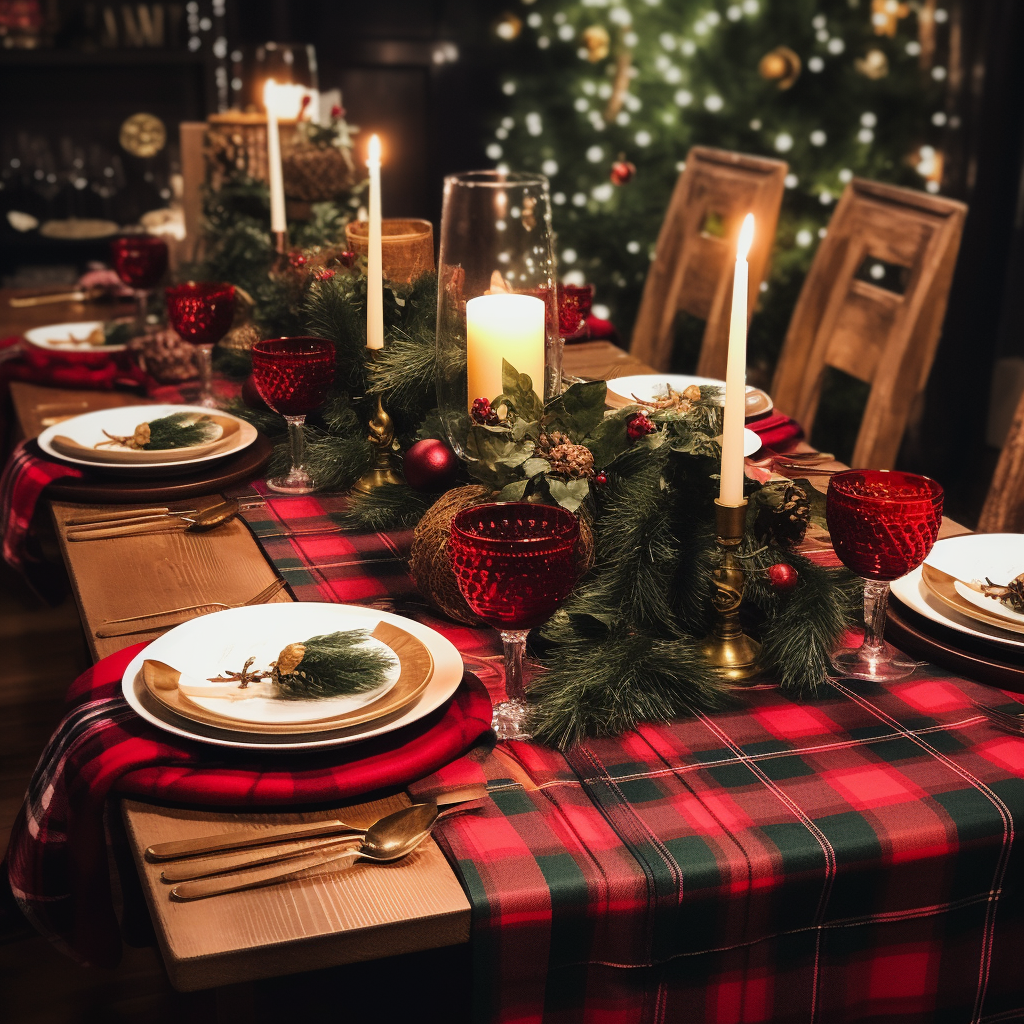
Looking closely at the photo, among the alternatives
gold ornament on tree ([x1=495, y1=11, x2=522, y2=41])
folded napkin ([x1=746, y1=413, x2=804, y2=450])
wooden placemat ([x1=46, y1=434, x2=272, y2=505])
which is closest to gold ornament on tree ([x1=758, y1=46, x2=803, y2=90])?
gold ornament on tree ([x1=495, y1=11, x2=522, y2=41])

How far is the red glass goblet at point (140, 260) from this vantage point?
183 cm

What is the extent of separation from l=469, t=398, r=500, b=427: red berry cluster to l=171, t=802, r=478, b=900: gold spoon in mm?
360

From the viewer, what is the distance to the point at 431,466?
3.65 ft

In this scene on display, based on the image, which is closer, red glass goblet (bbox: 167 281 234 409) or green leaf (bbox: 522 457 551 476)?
green leaf (bbox: 522 457 551 476)

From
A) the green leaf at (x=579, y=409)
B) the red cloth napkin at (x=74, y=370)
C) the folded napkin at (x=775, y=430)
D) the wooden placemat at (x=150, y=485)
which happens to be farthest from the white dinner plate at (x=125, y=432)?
the folded napkin at (x=775, y=430)

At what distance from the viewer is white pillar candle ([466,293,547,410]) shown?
3.49 ft

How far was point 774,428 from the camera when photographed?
1475mm

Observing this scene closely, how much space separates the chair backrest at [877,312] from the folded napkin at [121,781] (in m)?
1.19

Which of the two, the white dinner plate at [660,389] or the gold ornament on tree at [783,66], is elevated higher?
the gold ornament on tree at [783,66]

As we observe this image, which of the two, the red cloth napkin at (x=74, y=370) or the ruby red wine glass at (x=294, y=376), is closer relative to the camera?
the ruby red wine glass at (x=294, y=376)

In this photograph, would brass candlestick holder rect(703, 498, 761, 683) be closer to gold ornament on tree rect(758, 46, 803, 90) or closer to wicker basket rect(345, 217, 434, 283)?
wicker basket rect(345, 217, 434, 283)

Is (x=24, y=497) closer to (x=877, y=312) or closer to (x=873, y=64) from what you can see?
(x=877, y=312)

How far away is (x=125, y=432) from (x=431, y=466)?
1.59ft

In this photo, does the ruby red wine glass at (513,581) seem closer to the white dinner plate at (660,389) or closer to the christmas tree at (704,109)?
the white dinner plate at (660,389)
